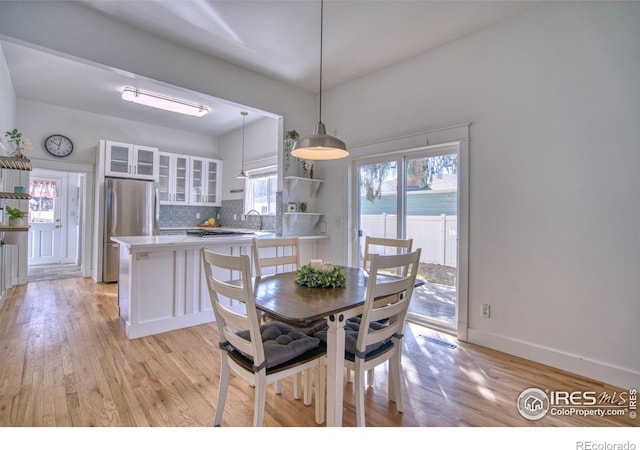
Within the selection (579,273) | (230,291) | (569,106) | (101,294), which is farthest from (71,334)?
(569,106)

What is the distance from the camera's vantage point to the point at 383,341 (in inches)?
67.4

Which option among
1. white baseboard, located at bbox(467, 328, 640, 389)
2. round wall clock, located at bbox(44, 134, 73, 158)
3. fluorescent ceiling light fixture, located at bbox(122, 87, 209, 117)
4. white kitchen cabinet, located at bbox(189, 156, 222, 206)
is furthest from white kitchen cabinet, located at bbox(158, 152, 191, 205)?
white baseboard, located at bbox(467, 328, 640, 389)

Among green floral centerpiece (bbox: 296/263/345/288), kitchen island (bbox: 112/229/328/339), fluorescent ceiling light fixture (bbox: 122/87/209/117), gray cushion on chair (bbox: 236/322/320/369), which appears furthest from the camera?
fluorescent ceiling light fixture (bbox: 122/87/209/117)

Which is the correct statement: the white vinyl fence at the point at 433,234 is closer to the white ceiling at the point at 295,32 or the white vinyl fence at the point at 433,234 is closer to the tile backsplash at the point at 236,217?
the white ceiling at the point at 295,32

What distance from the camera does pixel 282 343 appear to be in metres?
1.62

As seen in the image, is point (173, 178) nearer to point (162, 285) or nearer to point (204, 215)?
point (204, 215)

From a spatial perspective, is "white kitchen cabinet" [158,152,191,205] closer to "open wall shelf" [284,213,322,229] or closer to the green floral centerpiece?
"open wall shelf" [284,213,322,229]

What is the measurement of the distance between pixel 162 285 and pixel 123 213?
9.41ft

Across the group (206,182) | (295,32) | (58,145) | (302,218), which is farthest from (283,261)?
(58,145)

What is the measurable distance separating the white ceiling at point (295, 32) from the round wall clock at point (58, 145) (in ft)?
3.61

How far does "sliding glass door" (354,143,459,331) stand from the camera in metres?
3.05

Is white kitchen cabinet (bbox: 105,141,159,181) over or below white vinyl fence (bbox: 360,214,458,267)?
over

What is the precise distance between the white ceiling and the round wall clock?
1.10m

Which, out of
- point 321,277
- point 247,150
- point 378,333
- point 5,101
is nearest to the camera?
point 378,333
